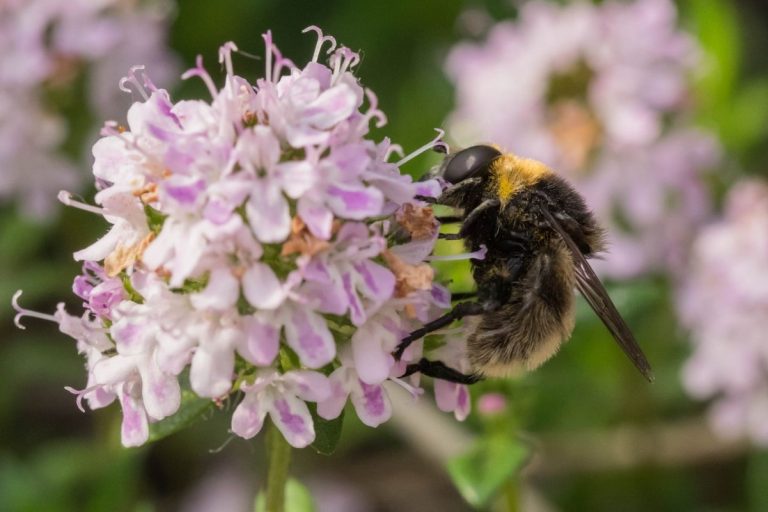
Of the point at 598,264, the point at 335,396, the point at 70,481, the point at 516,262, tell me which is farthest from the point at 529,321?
the point at 70,481

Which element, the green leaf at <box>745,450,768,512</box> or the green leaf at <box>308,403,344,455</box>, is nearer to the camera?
the green leaf at <box>308,403,344,455</box>

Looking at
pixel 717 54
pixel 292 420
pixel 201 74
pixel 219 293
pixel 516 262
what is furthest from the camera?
pixel 717 54

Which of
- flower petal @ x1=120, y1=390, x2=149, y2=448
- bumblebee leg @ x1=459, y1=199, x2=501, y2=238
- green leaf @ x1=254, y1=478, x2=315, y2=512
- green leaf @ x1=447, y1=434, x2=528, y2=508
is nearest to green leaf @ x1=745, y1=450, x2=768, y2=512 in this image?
green leaf @ x1=447, y1=434, x2=528, y2=508

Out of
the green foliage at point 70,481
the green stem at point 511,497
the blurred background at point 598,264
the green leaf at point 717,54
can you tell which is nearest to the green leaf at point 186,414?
the green stem at point 511,497

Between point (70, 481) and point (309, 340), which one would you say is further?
point (70, 481)

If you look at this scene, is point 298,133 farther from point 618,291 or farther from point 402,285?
Result: point 618,291

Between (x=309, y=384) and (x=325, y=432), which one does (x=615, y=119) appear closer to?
(x=325, y=432)

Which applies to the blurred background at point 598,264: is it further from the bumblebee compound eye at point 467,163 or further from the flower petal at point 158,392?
the flower petal at point 158,392

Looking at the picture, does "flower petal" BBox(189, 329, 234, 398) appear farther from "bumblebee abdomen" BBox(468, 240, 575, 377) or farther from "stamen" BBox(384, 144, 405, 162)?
"bumblebee abdomen" BBox(468, 240, 575, 377)
